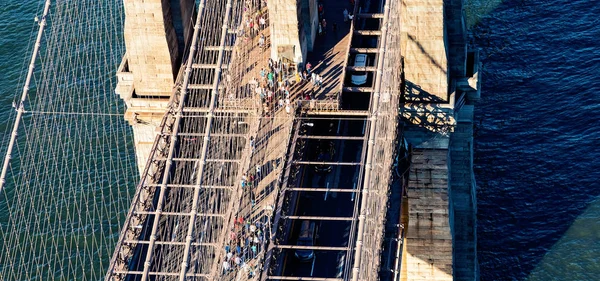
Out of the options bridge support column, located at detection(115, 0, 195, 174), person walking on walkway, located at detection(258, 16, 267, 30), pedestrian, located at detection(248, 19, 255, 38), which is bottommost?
bridge support column, located at detection(115, 0, 195, 174)

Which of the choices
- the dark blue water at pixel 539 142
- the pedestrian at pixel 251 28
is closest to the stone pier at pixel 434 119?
the dark blue water at pixel 539 142

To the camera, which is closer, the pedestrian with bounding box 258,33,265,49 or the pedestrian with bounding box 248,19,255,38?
the pedestrian with bounding box 258,33,265,49

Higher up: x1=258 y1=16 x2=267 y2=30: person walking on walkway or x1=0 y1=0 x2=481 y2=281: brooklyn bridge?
x1=258 y1=16 x2=267 y2=30: person walking on walkway

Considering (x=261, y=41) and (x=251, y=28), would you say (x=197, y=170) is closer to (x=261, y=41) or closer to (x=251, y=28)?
(x=261, y=41)

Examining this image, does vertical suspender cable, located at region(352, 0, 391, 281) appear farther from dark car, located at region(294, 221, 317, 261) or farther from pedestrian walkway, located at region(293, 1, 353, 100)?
pedestrian walkway, located at region(293, 1, 353, 100)

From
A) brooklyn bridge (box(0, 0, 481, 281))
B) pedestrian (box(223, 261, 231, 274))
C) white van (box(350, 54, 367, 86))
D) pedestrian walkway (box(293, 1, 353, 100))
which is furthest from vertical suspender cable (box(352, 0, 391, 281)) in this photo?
pedestrian (box(223, 261, 231, 274))

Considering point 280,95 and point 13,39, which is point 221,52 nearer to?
point 280,95

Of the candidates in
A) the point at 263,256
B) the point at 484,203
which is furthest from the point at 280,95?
the point at 484,203

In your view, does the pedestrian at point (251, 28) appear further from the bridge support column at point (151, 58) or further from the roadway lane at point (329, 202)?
the roadway lane at point (329, 202)
